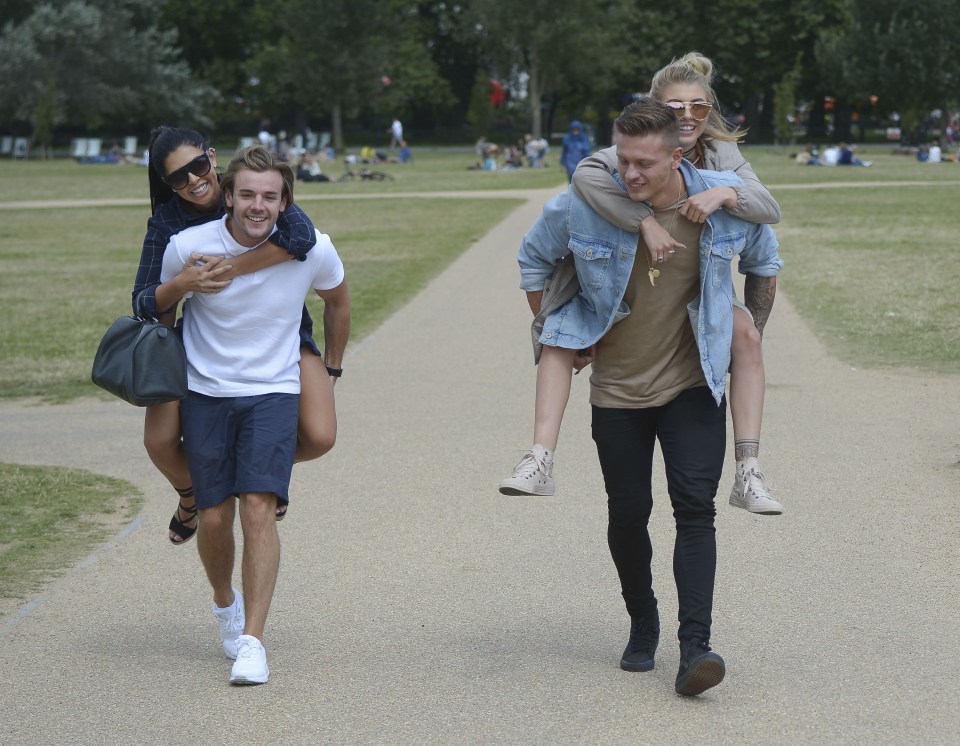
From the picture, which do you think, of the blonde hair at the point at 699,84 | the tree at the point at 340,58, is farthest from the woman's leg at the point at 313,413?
the tree at the point at 340,58

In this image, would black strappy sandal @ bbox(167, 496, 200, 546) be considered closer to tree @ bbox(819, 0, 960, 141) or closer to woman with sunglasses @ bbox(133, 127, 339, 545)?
woman with sunglasses @ bbox(133, 127, 339, 545)

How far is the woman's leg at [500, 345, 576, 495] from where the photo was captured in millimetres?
4281

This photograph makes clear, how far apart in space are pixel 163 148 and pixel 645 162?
148 cm

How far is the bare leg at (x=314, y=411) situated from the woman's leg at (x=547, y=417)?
0.67 metres

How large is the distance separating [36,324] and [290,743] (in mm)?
11097

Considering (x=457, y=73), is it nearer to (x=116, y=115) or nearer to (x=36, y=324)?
(x=116, y=115)

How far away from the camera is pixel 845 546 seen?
19.4 feet

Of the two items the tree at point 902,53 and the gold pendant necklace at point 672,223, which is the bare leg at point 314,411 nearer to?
the gold pendant necklace at point 672,223

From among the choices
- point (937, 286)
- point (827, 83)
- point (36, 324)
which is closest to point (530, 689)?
point (36, 324)

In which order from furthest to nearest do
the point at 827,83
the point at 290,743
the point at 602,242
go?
the point at 827,83, the point at 602,242, the point at 290,743

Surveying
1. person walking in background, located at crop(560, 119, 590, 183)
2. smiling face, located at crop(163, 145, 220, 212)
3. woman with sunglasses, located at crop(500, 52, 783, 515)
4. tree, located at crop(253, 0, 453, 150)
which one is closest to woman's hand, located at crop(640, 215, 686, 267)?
woman with sunglasses, located at crop(500, 52, 783, 515)

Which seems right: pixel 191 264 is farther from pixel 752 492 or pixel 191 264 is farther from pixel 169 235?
pixel 752 492

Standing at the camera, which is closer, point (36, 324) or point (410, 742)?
point (410, 742)

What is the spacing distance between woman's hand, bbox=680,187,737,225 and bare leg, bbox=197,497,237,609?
161 centimetres
